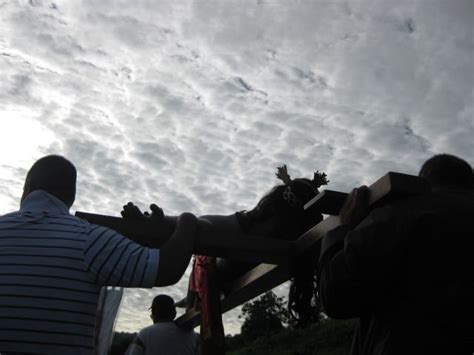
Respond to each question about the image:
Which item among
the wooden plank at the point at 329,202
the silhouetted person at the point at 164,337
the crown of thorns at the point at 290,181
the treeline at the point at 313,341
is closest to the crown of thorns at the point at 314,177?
the crown of thorns at the point at 290,181

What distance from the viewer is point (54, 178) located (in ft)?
7.83

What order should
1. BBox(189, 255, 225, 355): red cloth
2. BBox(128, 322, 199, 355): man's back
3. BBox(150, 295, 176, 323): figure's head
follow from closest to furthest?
BBox(189, 255, 225, 355): red cloth → BBox(128, 322, 199, 355): man's back → BBox(150, 295, 176, 323): figure's head

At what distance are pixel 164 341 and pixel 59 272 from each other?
3816 millimetres

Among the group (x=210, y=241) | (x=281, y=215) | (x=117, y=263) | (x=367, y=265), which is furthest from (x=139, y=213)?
(x=367, y=265)

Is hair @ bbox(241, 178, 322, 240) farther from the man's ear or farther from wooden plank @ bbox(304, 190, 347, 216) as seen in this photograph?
the man's ear

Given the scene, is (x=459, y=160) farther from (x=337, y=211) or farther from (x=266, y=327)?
(x=266, y=327)

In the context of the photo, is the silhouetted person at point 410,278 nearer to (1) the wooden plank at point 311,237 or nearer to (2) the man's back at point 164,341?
(1) the wooden plank at point 311,237

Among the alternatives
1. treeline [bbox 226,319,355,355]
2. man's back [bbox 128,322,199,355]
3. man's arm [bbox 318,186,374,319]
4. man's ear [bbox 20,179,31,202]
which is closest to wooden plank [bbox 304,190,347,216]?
man's arm [bbox 318,186,374,319]

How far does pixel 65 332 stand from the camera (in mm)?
1999

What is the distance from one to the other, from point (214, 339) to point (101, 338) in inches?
227

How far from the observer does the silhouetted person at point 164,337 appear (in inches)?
220

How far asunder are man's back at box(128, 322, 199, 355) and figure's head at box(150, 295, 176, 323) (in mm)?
90

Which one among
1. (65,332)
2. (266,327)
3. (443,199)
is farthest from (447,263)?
(266,327)

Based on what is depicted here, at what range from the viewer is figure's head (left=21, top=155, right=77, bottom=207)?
93.5 inches
